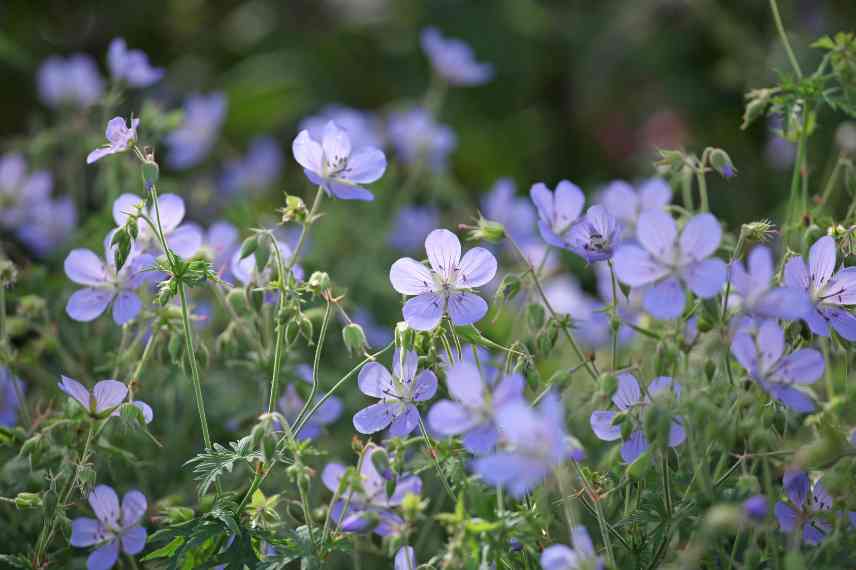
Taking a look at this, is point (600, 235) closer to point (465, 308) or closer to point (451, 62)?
point (465, 308)

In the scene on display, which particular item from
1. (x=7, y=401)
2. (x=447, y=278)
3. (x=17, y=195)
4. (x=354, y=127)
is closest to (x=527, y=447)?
(x=447, y=278)

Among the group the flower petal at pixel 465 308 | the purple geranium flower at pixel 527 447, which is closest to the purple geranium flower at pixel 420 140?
the flower petal at pixel 465 308

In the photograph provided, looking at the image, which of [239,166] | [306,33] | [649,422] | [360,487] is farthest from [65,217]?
[306,33]

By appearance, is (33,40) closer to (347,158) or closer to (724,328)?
(347,158)

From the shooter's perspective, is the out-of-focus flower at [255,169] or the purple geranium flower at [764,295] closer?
the purple geranium flower at [764,295]

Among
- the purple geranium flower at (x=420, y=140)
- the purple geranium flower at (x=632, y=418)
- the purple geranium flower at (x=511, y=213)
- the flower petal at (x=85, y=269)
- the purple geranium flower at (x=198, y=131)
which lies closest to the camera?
the purple geranium flower at (x=632, y=418)

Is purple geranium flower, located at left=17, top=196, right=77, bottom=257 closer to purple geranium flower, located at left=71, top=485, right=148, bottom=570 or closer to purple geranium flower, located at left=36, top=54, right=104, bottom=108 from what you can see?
purple geranium flower, located at left=36, top=54, right=104, bottom=108

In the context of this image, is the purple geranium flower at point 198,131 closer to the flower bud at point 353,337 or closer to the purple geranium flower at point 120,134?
the purple geranium flower at point 120,134
